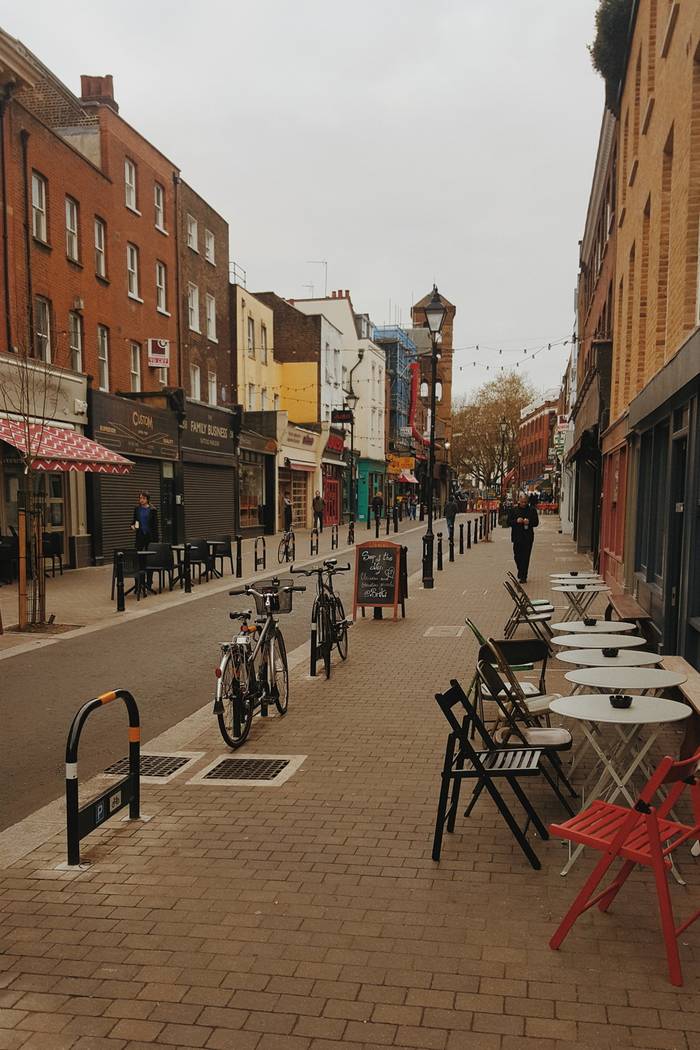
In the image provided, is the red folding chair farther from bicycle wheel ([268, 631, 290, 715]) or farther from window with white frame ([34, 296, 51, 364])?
window with white frame ([34, 296, 51, 364])

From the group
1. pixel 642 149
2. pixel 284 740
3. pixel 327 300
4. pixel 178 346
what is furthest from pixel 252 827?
pixel 327 300

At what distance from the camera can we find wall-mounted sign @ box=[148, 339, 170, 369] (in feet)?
83.5

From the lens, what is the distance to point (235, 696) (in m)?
6.70

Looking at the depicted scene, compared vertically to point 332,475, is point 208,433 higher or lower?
higher

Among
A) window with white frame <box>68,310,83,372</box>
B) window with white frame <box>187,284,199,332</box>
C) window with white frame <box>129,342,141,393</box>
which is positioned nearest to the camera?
window with white frame <box>68,310,83,372</box>

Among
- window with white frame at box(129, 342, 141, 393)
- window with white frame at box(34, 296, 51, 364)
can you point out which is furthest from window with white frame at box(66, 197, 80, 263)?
window with white frame at box(129, 342, 141, 393)

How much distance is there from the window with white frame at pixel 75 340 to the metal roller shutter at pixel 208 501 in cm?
621

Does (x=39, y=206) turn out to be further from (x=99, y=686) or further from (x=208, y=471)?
(x=99, y=686)

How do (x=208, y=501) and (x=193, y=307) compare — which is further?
(x=193, y=307)

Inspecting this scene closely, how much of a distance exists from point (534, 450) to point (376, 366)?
5814 centimetres

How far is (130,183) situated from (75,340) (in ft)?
22.7

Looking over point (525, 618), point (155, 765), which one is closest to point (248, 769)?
point (155, 765)

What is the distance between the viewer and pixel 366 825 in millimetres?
5145

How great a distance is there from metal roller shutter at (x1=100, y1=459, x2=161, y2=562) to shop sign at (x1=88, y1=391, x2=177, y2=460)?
570 mm
